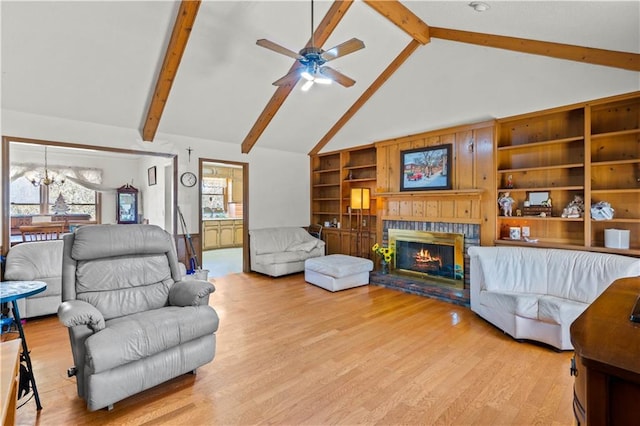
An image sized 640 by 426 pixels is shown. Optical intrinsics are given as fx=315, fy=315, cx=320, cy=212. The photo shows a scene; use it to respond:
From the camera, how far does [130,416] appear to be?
78.5 inches

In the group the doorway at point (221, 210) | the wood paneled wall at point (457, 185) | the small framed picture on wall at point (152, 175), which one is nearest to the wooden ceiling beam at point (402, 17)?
the wood paneled wall at point (457, 185)

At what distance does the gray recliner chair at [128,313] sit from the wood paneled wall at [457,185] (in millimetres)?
3730

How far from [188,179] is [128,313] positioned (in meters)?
3.46

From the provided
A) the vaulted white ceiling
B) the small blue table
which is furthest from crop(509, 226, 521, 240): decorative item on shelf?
the small blue table

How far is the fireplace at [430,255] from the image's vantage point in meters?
4.79

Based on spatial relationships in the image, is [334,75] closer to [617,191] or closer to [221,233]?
[617,191]

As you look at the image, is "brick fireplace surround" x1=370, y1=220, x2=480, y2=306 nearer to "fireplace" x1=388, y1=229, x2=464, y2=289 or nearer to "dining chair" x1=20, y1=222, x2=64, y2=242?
"fireplace" x1=388, y1=229, x2=464, y2=289

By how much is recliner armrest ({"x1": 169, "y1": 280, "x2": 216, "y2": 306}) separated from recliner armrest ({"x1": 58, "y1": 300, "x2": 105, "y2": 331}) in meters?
0.59

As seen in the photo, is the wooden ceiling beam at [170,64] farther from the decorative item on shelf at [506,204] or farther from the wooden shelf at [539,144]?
the decorative item on shelf at [506,204]

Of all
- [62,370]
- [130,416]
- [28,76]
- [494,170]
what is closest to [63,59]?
[28,76]

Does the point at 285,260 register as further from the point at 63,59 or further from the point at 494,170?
the point at 63,59

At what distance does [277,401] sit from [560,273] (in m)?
3.22

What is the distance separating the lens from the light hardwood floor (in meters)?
2.00

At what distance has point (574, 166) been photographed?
3795mm
